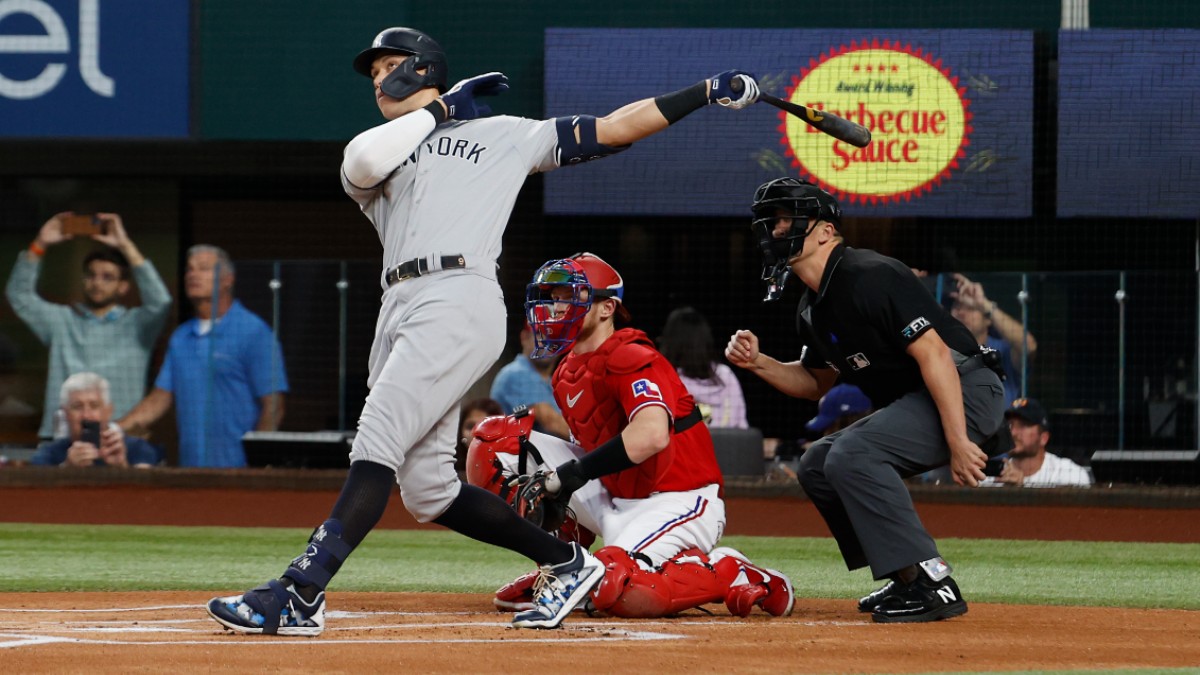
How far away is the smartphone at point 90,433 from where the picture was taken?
1046 centimetres

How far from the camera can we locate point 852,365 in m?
4.86

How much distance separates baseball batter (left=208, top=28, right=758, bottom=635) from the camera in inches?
162

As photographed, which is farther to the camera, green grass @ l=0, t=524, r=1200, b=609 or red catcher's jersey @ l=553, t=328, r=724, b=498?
green grass @ l=0, t=524, r=1200, b=609

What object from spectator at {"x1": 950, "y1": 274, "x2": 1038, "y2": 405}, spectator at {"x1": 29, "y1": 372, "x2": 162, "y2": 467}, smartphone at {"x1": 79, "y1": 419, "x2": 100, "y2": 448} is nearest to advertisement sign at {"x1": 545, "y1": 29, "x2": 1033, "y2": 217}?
spectator at {"x1": 950, "y1": 274, "x2": 1038, "y2": 405}

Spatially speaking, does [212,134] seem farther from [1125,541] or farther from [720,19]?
[1125,541]

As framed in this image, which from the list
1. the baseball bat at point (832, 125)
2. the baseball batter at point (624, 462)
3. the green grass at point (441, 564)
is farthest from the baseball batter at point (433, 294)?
the green grass at point (441, 564)

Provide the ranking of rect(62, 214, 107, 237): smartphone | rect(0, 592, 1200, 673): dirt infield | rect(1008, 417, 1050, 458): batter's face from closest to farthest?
rect(0, 592, 1200, 673): dirt infield, rect(1008, 417, 1050, 458): batter's face, rect(62, 214, 107, 237): smartphone

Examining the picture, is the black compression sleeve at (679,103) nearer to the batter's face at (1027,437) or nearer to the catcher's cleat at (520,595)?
the catcher's cleat at (520,595)

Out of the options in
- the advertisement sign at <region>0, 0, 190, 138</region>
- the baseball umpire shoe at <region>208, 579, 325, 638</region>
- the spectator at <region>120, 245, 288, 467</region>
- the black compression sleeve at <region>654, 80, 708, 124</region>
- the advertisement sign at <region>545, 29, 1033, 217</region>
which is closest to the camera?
the baseball umpire shoe at <region>208, 579, 325, 638</region>

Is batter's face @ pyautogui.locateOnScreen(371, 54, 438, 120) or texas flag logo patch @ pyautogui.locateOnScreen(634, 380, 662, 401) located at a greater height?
batter's face @ pyautogui.locateOnScreen(371, 54, 438, 120)

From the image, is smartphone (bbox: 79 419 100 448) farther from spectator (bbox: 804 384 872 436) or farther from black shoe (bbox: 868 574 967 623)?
black shoe (bbox: 868 574 967 623)

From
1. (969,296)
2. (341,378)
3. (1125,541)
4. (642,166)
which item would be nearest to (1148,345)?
(969,296)

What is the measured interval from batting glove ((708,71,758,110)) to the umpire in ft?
1.42

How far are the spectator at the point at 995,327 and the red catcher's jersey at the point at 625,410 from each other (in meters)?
5.12
